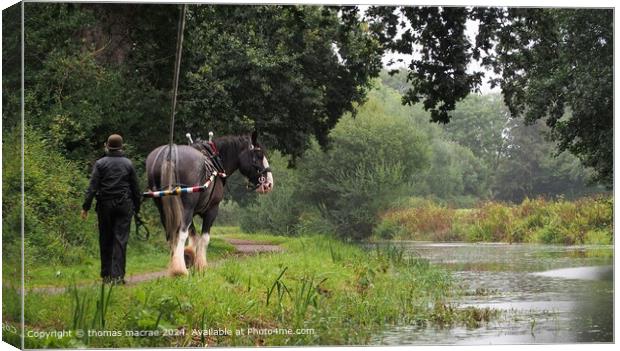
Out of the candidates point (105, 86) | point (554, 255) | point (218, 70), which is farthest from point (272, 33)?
point (554, 255)

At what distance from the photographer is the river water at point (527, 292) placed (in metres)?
15.5

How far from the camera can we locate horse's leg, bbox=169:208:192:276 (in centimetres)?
1587

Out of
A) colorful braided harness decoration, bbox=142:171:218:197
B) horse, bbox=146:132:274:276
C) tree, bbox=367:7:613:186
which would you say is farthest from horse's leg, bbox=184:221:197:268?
tree, bbox=367:7:613:186

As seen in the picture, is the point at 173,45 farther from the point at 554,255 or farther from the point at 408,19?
the point at 554,255

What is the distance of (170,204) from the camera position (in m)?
16.2

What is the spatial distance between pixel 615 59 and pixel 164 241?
562cm

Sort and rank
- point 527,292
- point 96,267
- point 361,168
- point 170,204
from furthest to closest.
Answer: point 361,168, point 527,292, point 170,204, point 96,267

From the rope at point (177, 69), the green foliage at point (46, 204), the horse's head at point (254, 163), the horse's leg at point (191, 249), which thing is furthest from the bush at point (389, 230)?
the green foliage at point (46, 204)

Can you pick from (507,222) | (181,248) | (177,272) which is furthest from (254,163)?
(507,222)

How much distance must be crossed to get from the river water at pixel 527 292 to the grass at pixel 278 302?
0.24m

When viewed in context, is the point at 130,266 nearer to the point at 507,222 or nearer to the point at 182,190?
the point at 182,190

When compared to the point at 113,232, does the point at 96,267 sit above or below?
below

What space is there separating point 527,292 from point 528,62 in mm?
2709

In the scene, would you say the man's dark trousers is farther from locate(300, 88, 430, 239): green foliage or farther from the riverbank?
the riverbank
